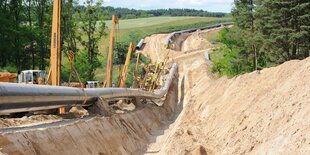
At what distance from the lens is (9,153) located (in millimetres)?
11797

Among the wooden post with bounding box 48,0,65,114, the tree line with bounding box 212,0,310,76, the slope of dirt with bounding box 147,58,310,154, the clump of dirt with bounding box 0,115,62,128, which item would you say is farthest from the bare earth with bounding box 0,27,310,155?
the tree line with bounding box 212,0,310,76

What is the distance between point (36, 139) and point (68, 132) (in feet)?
8.19

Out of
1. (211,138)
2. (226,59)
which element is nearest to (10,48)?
(226,59)

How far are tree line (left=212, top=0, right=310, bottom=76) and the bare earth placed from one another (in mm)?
18939

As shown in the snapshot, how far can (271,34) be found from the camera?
4897 cm

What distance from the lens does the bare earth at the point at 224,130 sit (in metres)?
13.1

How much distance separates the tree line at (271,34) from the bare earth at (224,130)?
18.9 m

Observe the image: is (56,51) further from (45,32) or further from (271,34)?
(45,32)

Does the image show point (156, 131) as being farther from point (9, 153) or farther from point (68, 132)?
point (9, 153)

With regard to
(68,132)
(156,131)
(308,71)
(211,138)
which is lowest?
(156,131)

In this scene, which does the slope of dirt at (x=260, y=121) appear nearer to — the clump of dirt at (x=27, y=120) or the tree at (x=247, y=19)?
the clump of dirt at (x=27, y=120)

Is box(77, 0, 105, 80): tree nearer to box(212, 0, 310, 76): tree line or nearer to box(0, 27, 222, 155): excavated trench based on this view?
box(212, 0, 310, 76): tree line

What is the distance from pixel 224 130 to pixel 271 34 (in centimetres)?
3041

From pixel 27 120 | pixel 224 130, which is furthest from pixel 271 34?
pixel 27 120
